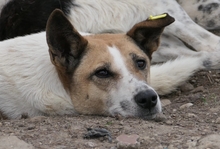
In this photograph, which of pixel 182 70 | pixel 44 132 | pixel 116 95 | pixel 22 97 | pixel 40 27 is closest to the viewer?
pixel 44 132

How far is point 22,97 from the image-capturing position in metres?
4.55

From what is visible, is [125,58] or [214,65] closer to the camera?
[125,58]

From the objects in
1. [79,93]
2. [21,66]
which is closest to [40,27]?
[21,66]

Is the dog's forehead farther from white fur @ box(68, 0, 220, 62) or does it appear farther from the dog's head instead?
white fur @ box(68, 0, 220, 62)

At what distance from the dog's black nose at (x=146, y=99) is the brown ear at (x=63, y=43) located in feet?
2.09

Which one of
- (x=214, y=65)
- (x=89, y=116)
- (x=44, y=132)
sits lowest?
(x=214, y=65)

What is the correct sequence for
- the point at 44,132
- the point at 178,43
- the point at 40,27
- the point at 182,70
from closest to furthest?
the point at 44,132, the point at 182,70, the point at 40,27, the point at 178,43

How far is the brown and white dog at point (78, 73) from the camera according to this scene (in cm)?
420

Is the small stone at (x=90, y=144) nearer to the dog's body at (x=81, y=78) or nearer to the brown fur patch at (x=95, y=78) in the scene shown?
the dog's body at (x=81, y=78)

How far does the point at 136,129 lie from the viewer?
3787 millimetres

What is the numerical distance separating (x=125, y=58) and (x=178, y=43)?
5.88 feet

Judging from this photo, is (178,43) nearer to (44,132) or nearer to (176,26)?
(176,26)

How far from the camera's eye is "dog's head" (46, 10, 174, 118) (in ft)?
13.6

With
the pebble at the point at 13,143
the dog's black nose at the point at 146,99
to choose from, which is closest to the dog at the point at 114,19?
the dog's black nose at the point at 146,99
